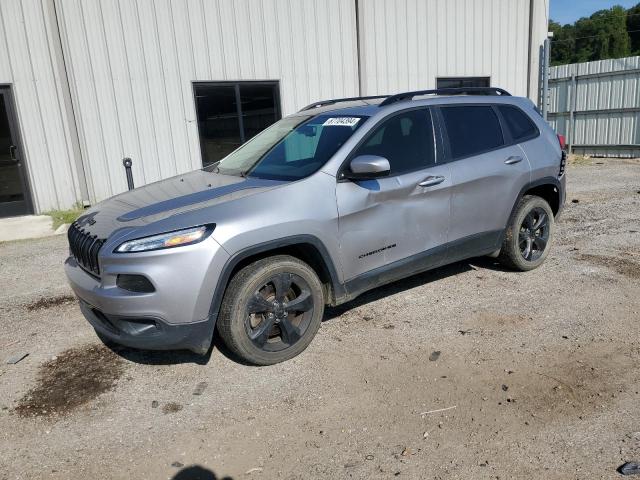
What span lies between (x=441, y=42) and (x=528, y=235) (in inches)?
356

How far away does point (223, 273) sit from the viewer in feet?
11.0

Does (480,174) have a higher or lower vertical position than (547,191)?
higher

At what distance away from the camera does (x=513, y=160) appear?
4961mm

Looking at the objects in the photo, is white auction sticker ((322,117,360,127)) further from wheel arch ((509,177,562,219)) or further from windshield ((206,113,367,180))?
wheel arch ((509,177,562,219))

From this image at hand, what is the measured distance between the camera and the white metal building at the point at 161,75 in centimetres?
927

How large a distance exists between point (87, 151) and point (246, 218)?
7.46 m

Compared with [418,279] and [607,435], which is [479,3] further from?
[607,435]

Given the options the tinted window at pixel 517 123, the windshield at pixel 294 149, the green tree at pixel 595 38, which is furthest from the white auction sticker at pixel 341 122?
the green tree at pixel 595 38

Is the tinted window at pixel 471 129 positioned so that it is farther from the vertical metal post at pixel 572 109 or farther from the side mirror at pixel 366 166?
the vertical metal post at pixel 572 109

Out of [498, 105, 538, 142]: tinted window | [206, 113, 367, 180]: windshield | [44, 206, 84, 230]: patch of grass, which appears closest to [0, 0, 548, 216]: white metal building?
[44, 206, 84, 230]: patch of grass

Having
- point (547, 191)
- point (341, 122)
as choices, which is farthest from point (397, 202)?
point (547, 191)

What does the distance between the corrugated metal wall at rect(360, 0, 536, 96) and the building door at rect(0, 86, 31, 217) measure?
7.10 metres

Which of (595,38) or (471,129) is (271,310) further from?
(595,38)

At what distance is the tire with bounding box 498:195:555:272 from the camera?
5.19m
